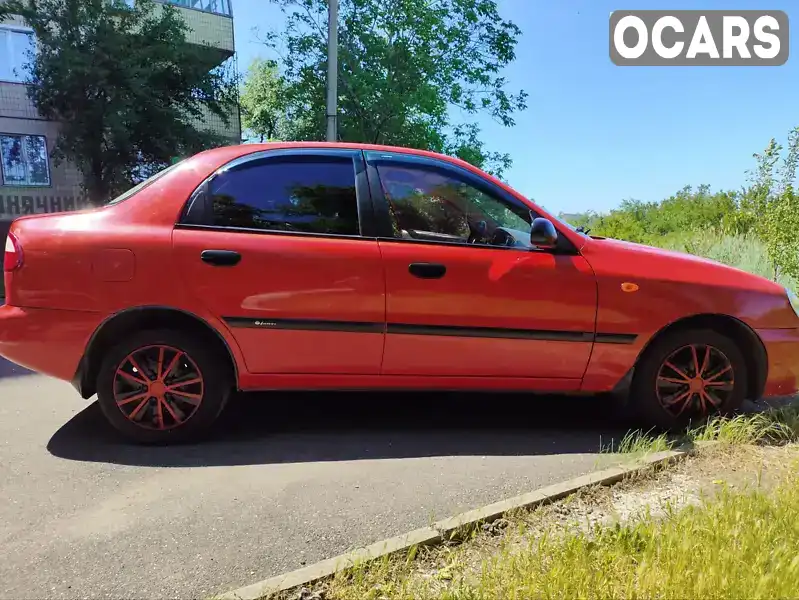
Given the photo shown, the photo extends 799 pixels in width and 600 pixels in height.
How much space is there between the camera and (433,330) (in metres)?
3.40

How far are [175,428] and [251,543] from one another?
1.23m

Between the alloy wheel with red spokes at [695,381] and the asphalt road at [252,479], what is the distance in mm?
451

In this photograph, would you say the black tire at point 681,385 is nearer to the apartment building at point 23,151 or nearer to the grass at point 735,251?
the grass at point 735,251

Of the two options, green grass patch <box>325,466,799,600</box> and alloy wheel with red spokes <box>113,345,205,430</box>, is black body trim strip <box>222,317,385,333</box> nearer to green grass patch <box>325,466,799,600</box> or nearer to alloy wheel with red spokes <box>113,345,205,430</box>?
alloy wheel with red spokes <box>113,345,205,430</box>

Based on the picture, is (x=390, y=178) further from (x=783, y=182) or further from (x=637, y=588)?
(x=783, y=182)

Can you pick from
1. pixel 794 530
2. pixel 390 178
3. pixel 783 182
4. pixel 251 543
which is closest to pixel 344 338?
pixel 390 178

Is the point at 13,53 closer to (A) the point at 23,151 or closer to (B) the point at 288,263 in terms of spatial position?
(A) the point at 23,151

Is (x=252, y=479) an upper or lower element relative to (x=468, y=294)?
lower

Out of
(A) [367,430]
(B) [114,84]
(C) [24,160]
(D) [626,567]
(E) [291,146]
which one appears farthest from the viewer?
(C) [24,160]

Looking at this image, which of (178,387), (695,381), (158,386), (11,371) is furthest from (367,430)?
(11,371)

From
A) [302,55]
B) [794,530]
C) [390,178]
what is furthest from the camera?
[302,55]

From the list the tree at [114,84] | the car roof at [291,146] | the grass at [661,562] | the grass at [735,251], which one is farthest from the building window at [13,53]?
the grass at [661,562]

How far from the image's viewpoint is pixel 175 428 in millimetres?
3391

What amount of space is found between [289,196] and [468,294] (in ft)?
4.02
